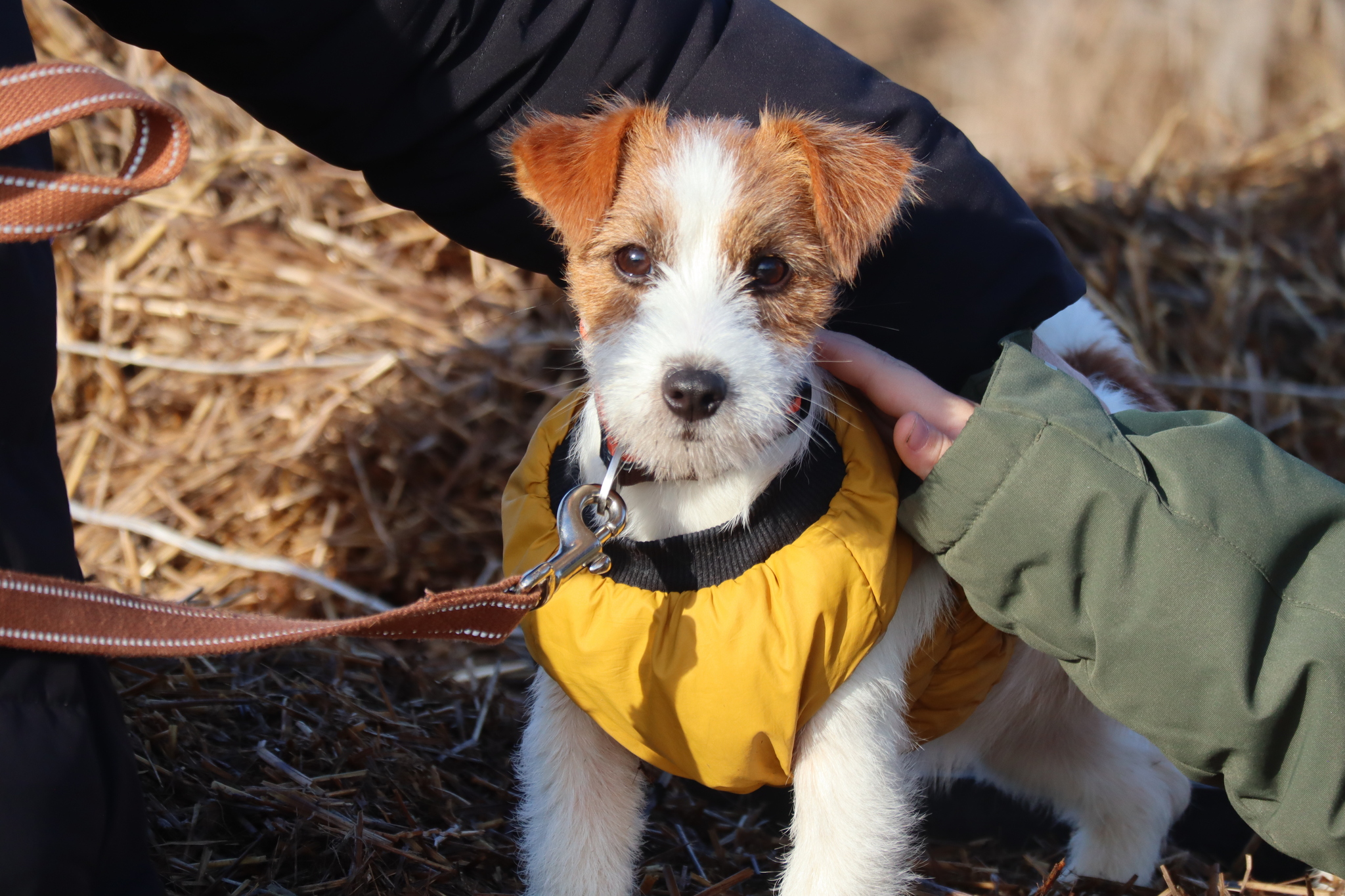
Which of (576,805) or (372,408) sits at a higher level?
(576,805)

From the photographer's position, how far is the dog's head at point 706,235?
1664mm

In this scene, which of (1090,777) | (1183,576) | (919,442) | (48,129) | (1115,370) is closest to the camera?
(48,129)

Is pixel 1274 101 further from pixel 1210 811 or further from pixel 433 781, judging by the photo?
pixel 433 781

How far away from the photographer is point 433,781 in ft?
7.33

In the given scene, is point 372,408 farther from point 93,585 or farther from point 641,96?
point 93,585

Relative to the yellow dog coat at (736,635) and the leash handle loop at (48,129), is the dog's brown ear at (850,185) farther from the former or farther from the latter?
the leash handle loop at (48,129)

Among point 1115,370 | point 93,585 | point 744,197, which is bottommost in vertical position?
point 93,585

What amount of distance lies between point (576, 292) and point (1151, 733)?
1235 mm

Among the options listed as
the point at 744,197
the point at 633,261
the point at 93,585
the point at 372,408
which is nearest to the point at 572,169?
the point at 633,261

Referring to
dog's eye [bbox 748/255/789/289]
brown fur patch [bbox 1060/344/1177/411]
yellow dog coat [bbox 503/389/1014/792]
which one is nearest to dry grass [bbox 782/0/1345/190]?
brown fur patch [bbox 1060/344/1177/411]

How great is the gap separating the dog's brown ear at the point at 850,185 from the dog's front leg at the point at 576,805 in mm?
971

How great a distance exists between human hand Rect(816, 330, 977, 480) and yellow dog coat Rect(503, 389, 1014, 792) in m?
0.08

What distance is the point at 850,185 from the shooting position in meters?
1.80

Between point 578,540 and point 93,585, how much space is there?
A: 26.7 inches
